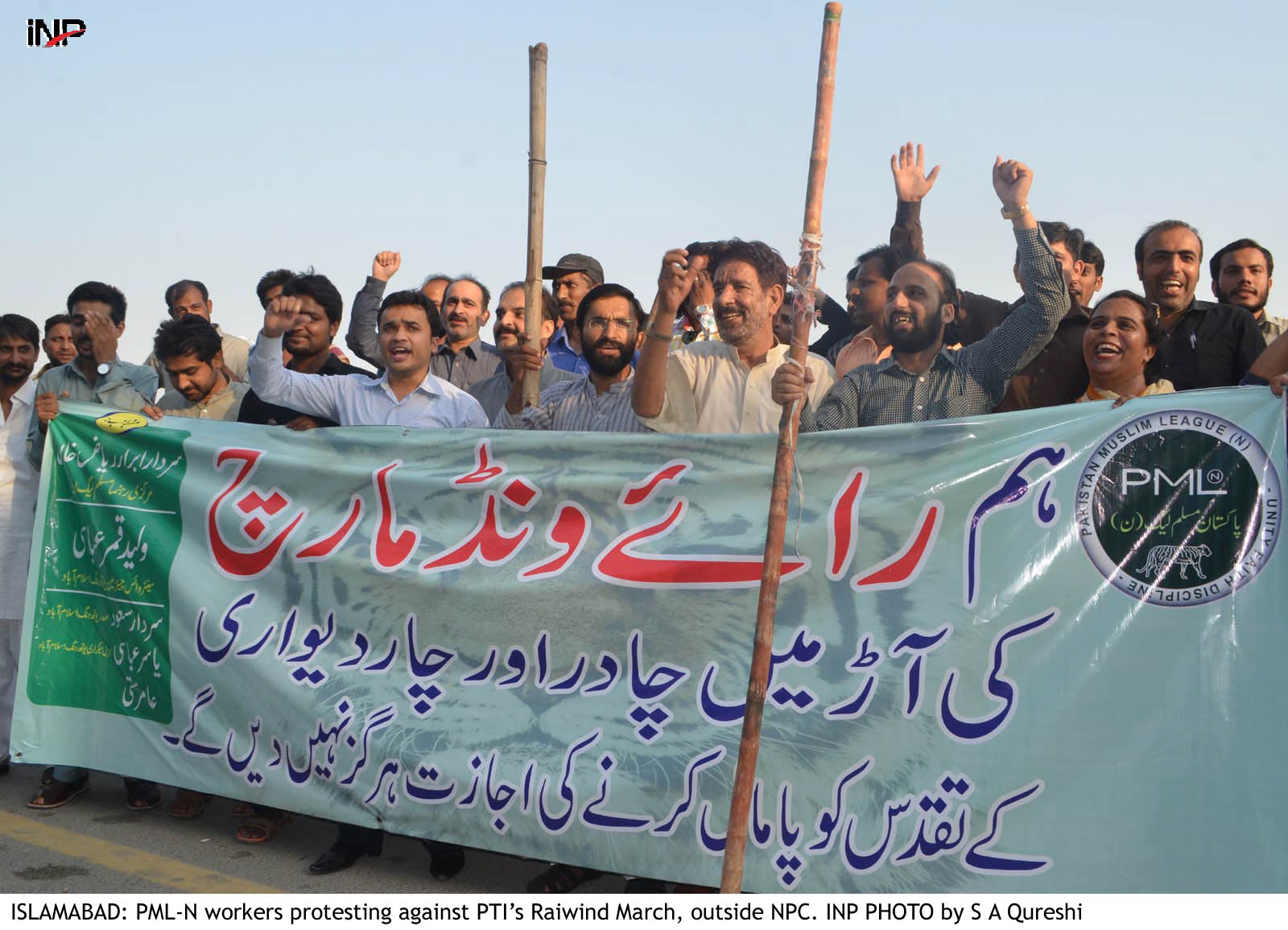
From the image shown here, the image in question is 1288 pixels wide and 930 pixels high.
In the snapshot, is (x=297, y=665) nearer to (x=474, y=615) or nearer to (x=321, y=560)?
(x=321, y=560)

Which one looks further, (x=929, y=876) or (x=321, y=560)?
(x=321, y=560)

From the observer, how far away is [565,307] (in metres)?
6.96

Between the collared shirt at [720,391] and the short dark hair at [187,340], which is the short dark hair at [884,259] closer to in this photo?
the collared shirt at [720,391]

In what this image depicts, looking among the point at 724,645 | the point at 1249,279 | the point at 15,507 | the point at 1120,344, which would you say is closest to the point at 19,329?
the point at 15,507

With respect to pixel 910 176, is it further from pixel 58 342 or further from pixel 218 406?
pixel 58 342

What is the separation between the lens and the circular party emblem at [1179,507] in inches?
139

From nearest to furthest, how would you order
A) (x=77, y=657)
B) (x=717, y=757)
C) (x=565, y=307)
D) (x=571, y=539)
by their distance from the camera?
1. (x=717, y=757)
2. (x=571, y=539)
3. (x=77, y=657)
4. (x=565, y=307)

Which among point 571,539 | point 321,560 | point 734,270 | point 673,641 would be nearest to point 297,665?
point 321,560

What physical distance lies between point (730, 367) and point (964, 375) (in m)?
0.88

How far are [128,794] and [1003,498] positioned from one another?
12.4 ft

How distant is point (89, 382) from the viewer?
6.27 m

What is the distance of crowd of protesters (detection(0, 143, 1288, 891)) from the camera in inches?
174

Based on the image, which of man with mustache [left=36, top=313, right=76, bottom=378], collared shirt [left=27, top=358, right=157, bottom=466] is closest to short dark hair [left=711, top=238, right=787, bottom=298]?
collared shirt [left=27, top=358, right=157, bottom=466]

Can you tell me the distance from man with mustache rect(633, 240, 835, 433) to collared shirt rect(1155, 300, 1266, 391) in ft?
4.31
